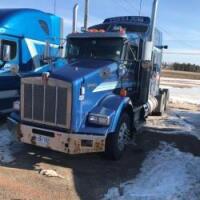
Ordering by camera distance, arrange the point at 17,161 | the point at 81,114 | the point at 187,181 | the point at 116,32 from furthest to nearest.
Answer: the point at 116,32, the point at 17,161, the point at 81,114, the point at 187,181

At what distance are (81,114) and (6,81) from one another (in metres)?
4.65

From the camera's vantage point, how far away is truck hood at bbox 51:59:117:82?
7047 mm


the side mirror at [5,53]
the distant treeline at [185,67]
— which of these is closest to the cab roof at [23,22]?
the side mirror at [5,53]

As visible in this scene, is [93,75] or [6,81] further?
[6,81]

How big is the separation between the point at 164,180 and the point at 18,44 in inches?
262

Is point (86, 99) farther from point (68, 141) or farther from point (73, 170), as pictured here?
point (73, 170)

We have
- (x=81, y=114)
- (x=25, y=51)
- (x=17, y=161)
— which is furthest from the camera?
(x=25, y=51)

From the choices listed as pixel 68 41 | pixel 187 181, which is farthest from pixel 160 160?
pixel 68 41

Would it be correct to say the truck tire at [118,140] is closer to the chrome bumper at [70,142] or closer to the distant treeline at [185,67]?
the chrome bumper at [70,142]

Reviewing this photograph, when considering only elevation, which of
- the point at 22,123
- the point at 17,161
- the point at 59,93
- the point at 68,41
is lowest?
the point at 17,161

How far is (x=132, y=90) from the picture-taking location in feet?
31.6

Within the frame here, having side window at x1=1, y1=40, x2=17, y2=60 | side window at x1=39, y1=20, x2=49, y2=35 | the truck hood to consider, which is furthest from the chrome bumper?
side window at x1=39, y1=20, x2=49, y2=35

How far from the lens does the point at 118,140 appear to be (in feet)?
25.7

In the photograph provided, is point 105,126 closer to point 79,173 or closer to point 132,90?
point 79,173
